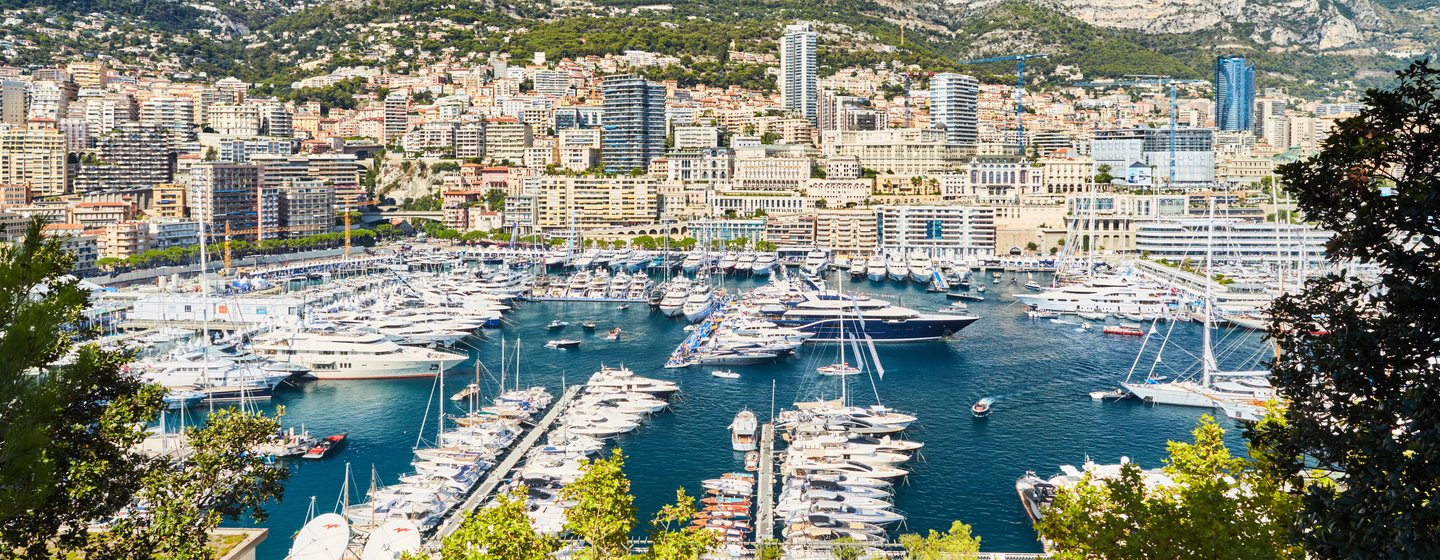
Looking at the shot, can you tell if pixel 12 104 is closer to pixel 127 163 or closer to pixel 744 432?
pixel 127 163

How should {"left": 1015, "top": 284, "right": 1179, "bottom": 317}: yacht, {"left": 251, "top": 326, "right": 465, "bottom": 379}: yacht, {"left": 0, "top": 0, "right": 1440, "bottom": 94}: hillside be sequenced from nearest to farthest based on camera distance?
{"left": 251, "top": 326, "right": 465, "bottom": 379}: yacht, {"left": 1015, "top": 284, "right": 1179, "bottom": 317}: yacht, {"left": 0, "top": 0, "right": 1440, "bottom": 94}: hillside

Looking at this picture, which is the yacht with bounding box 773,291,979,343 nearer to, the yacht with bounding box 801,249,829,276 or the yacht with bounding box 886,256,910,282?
the yacht with bounding box 886,256,910,282

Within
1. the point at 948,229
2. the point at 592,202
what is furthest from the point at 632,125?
the point at 948,229

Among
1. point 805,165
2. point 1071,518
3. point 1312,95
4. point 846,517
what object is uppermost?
point 1312,95

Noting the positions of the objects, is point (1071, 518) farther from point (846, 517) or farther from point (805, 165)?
point (805, 165)

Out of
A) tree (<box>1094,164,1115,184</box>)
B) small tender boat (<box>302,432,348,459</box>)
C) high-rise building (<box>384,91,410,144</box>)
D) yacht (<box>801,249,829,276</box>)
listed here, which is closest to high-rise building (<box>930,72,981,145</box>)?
tree (<box>1094,164,1115,184</box>)

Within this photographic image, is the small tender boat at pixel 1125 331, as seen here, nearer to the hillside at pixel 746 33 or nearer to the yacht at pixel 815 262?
the yacht at pixel 815 262

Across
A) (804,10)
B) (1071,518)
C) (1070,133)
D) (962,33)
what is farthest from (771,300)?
(962,33)
